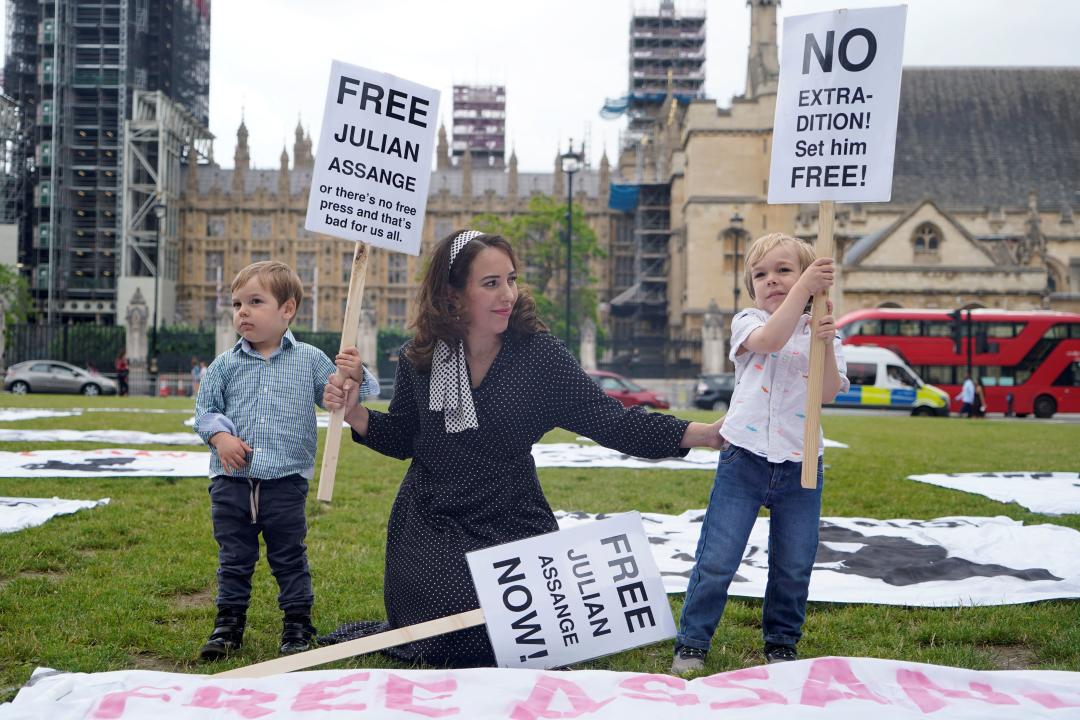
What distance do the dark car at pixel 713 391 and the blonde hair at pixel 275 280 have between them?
2362 centimetres

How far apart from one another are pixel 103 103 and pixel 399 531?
56.9 m

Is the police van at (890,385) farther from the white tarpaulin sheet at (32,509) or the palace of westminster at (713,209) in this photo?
the white tarpaulin sheet at (32,509)

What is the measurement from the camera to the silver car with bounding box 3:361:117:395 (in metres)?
28.8

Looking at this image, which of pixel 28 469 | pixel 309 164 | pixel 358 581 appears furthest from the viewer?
pixel 309 164

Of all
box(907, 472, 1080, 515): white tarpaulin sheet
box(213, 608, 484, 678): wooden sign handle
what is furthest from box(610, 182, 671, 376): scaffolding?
box(213, 608, 484, 678): wooden sign handle

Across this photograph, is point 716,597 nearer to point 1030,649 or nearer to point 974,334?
point 1030,649

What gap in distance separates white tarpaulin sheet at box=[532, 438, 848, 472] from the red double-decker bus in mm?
17662

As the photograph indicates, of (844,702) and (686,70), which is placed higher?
(686,70)

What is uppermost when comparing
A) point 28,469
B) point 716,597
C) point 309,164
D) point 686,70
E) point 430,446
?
point 686,70

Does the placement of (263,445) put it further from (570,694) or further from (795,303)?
(795,303)

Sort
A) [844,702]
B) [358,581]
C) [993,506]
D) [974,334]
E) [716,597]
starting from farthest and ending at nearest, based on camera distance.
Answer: [974,334] → [993,506] → [358,581] → [716,597] → [844,702]

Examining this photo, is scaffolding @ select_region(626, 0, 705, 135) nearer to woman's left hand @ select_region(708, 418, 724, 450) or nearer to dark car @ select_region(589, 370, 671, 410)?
dark car @ select_region(589, 370, 671, 410)

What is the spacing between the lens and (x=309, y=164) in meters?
67.5

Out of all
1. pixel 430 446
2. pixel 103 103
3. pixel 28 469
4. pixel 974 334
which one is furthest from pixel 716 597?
pixel 103 103
